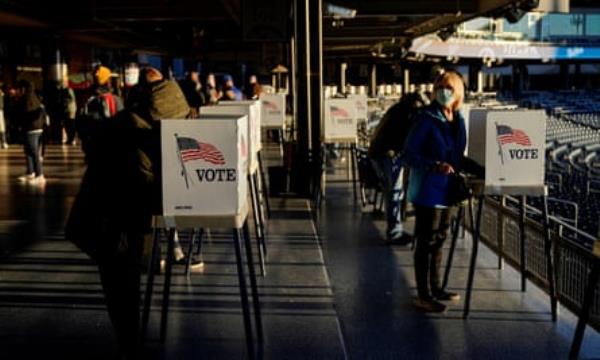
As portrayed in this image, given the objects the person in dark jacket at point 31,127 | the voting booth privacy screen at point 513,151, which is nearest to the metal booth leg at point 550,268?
the voting booth privacy screen at point 513,151

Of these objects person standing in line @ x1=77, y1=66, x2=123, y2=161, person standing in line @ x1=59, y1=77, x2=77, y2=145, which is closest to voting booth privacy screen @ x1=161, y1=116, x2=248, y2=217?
person standing in line @ x1=77, y1=66, x2=123, y2=161

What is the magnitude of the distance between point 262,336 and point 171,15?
14.6 metres

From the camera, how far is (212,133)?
17.9 ft

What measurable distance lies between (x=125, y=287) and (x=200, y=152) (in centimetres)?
106

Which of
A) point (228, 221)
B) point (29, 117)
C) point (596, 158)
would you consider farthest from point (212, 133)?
point (596, 158)

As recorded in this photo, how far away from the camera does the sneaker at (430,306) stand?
721 cm

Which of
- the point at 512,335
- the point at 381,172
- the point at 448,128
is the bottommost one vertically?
the point at 512,335

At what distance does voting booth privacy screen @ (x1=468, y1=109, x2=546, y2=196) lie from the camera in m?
6.92

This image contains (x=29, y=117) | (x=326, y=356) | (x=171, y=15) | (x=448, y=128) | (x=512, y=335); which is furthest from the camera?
(x=171, y=15)

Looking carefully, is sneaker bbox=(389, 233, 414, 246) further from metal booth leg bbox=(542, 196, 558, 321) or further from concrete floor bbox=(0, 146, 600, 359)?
metal booth leg bbox=(542, 196, 558, 321)

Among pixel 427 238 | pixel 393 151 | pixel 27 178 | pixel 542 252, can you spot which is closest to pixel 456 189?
pixel 427 238

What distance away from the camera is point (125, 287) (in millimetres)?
5773

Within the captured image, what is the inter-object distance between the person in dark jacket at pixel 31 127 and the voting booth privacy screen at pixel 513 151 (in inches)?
413

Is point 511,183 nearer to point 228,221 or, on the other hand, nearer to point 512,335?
point 512,335
